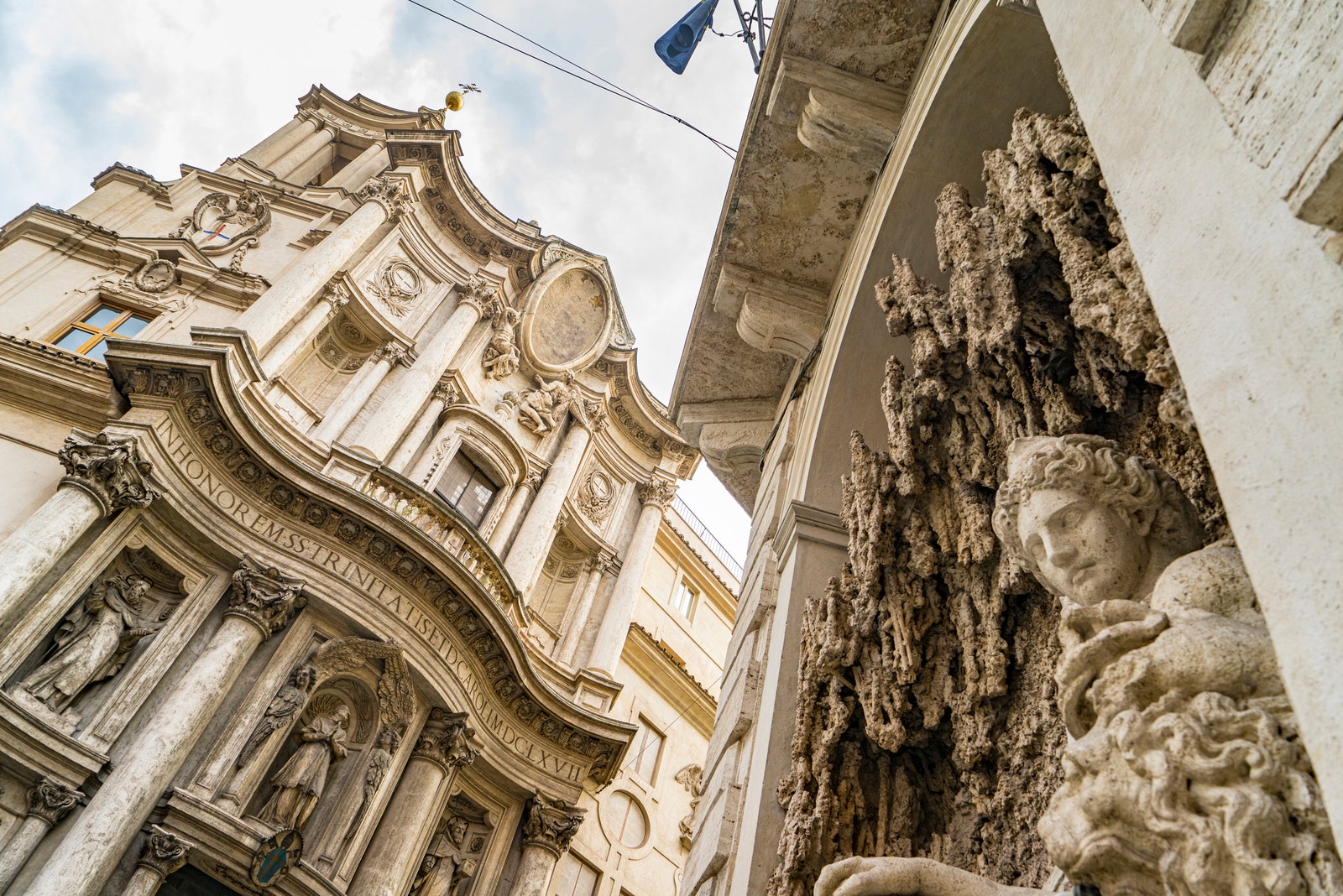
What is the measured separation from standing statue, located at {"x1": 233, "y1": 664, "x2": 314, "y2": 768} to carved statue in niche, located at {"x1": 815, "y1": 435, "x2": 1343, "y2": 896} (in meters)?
9.67

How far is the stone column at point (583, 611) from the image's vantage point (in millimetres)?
15719

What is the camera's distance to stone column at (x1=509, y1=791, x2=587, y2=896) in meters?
12.6

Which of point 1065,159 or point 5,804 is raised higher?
point 1065,159

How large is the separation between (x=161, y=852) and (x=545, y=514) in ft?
27.1

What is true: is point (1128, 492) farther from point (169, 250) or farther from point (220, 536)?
point (169, 250)

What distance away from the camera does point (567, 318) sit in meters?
19.0

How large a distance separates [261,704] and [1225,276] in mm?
10561

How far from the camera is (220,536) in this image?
35.6 ft

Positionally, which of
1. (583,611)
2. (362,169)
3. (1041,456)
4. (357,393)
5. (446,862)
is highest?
(362,169)

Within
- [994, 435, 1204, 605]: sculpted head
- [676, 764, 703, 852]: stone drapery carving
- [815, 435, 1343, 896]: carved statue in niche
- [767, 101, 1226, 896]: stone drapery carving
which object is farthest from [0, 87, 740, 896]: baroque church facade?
[815, 435, 1343, 896]: carved statue in niche

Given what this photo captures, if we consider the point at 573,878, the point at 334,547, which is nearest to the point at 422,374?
the point at 334,547

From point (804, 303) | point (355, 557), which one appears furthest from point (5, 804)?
point (804, 303)

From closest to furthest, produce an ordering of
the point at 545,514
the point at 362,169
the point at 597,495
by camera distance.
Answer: the point at 545,514, the point at 597,495, the point at 362,169

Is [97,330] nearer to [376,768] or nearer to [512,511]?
[512,511]
